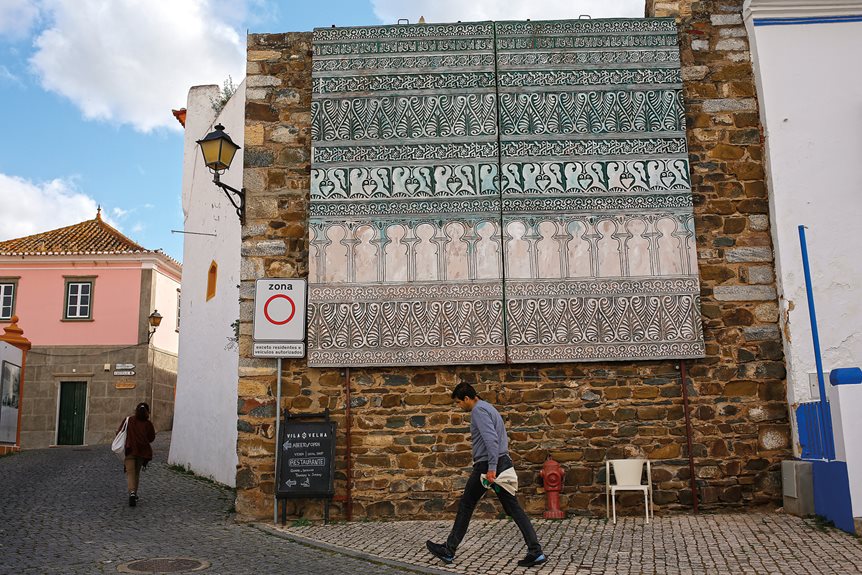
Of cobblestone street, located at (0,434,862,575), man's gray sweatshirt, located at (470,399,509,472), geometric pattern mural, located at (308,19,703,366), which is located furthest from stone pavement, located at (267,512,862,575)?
geometric pattern mural, located at (308,19,703,366)

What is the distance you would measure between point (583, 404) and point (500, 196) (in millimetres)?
2148

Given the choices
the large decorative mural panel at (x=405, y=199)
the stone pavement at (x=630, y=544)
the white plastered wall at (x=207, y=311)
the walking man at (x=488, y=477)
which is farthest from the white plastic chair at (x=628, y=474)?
the white plastered wall at (x=207, y=311)

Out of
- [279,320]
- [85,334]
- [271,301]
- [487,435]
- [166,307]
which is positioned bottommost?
[487,435]

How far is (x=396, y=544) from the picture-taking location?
6.29 metres

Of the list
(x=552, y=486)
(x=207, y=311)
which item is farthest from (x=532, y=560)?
(x=207, y=311)

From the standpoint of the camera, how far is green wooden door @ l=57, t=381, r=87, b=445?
21875 mm

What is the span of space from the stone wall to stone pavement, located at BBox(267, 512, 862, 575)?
358mm

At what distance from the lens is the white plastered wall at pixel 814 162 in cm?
748

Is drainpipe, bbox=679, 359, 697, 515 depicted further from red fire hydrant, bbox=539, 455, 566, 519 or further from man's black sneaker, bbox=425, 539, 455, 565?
man's black sneaker, bbox=425, 539, 455, 565

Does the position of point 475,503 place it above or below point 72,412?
below

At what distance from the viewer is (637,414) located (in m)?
7.50

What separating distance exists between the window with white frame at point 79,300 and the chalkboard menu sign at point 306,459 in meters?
17.5

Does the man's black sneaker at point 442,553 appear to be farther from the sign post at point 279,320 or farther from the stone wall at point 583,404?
the sign post at point 279,320

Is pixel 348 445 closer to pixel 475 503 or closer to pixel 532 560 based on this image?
pixel 475 503
